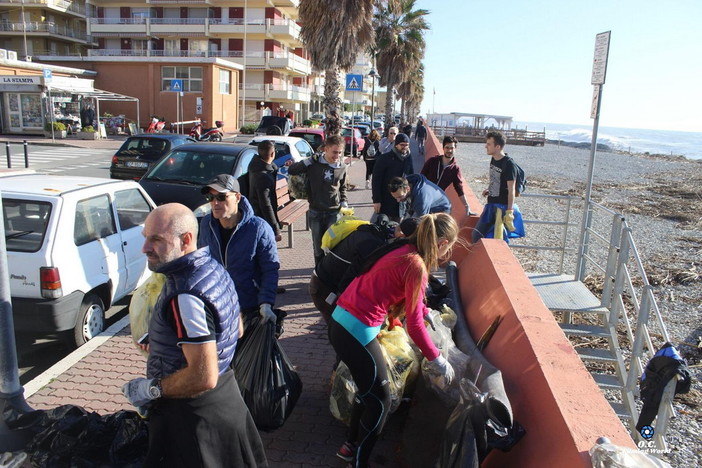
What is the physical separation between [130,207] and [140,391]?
14.8ft

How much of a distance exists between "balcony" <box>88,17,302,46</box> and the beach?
29090 millimetres

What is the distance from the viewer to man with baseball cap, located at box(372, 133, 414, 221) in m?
7.32

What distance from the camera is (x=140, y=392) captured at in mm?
2492

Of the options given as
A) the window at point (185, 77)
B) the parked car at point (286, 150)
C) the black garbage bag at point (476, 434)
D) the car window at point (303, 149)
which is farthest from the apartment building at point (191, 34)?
the black garbage bag at point (476, 434)

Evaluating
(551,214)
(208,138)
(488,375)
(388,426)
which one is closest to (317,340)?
(388,426)

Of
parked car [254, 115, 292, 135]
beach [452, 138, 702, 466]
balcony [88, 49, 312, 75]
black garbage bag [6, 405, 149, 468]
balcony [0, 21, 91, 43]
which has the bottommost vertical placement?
beach [452, 138, 702, 466]

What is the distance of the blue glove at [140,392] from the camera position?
2488 millimetres

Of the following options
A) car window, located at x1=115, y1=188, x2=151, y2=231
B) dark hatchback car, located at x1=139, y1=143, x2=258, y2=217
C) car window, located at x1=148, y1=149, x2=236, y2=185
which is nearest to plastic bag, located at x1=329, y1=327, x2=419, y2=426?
car window, located at x1=115, y1=188, x2=151, y2=231

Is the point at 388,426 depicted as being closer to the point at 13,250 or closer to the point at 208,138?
the point at 13,250

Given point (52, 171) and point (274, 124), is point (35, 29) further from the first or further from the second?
point (52, 171)

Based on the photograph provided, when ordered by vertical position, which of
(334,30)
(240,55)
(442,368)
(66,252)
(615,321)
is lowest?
(615,321)

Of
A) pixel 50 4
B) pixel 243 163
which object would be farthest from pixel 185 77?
pixel 243 163

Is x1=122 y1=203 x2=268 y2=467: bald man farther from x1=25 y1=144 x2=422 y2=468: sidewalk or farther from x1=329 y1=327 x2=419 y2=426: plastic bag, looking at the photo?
x1=329 y1=327 x2=419 y2=426: plastic bag

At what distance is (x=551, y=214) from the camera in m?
16.4
